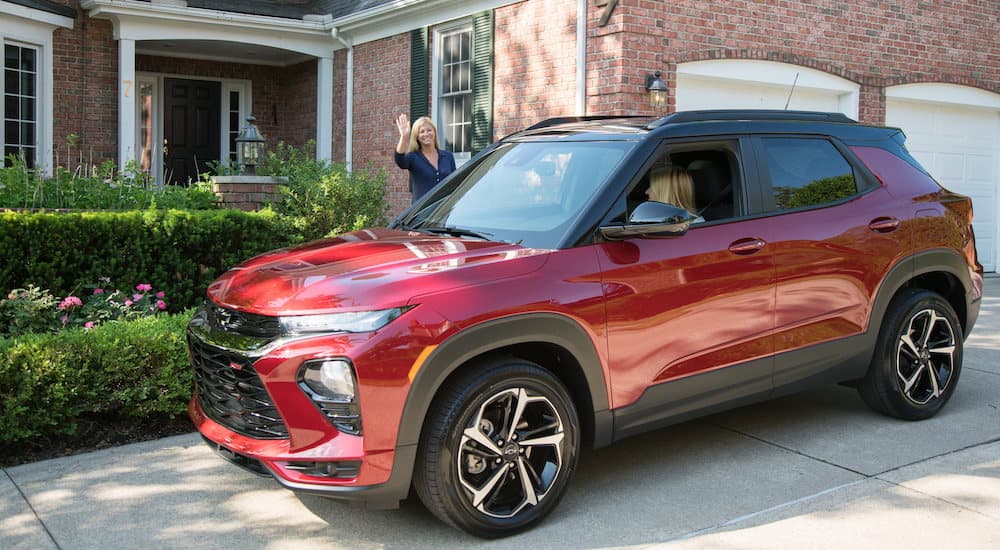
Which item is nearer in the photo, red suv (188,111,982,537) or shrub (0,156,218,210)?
red suv (188,111,982,537)

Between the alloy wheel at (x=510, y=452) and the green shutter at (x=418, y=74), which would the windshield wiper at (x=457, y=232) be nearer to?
the alloy wheel at (x=510, y=452)

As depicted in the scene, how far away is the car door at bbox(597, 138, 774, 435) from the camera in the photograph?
166 inches

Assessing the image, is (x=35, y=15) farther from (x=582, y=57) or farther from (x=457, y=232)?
(x=457, y=232)

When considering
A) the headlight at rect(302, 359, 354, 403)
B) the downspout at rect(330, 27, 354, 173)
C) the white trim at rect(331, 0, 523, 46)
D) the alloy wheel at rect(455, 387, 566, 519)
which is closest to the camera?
the headlight at rect(302, 359, 354, 403)

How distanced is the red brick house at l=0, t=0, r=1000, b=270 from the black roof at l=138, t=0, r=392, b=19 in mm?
54

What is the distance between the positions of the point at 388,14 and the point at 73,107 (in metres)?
4.86

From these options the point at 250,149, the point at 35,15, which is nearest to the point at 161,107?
the point at 35,15

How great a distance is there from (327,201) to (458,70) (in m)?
4.68

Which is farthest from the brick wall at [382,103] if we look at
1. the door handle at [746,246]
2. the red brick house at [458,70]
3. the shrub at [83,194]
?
the door handle at [746,246]

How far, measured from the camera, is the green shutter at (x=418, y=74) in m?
13.2

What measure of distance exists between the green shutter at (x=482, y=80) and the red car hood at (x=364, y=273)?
7724 mm

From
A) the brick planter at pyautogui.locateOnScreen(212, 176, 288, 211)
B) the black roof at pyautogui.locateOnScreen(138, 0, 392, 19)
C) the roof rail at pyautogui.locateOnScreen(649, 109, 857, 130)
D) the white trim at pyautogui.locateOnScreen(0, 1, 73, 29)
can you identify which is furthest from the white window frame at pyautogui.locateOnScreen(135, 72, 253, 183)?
the roof rail at pyautogui.locateOnScreen(649, 109, 857, 130)

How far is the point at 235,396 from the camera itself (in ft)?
12.7

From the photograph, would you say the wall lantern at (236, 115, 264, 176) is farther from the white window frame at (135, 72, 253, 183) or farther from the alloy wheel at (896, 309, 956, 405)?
the alloy wheel at (896, 309, 956, 405)
